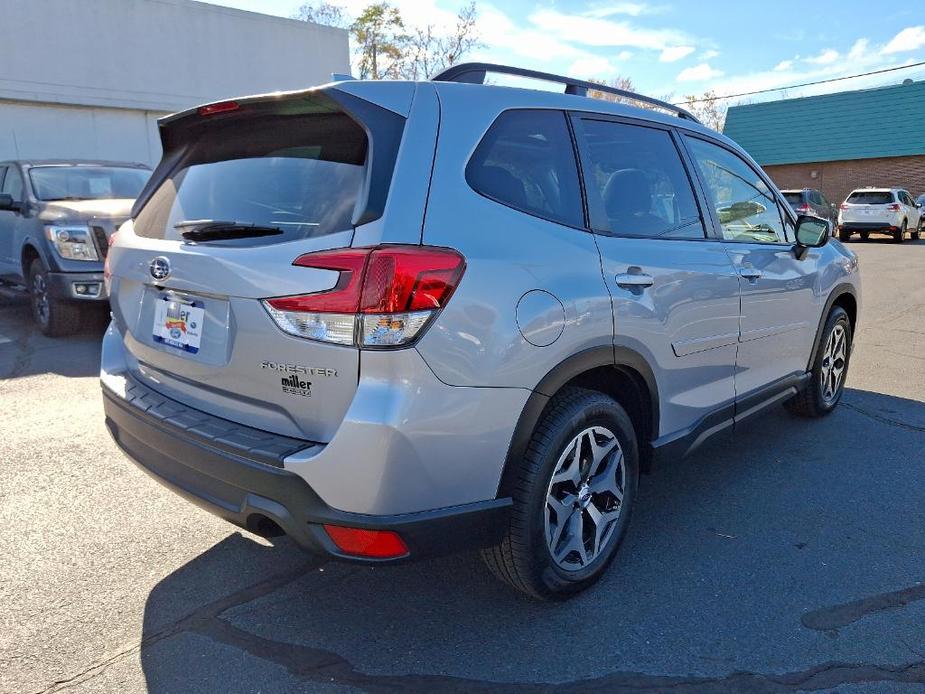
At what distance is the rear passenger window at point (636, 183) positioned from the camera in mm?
2928

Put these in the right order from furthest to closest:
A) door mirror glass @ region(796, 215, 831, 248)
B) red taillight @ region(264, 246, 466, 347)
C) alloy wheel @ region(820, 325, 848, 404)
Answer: alloy wheel @ region(820, 325, 848, 404) → door mirror glass @ region(796, 215, 831, 248) → red taillight @ region(264, 246, 466, 347)

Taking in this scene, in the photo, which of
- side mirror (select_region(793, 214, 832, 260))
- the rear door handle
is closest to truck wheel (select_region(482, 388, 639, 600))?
the rear door handle

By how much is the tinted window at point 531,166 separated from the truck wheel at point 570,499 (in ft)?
2.27

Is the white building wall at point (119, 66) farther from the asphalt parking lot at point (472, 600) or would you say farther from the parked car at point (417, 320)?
the parked car at point (417, 320)

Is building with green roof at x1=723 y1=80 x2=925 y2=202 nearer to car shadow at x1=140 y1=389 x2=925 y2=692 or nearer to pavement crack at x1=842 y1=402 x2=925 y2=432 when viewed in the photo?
pavement crack at x1=842 y1=402 x2=925 y2=432

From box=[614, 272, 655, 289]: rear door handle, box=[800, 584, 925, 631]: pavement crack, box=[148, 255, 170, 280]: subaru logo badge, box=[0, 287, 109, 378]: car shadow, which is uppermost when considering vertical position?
box=[148, 255, 170, 280]: subaru logo badge

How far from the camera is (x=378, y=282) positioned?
2098 mm

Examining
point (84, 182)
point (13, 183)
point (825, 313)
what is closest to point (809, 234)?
point (825, 313)

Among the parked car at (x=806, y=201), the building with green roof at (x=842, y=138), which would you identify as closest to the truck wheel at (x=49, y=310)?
the parked car at (x=806, y=201)

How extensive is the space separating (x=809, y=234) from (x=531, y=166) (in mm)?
2320

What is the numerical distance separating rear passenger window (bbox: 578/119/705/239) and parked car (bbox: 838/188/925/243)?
75.4ft

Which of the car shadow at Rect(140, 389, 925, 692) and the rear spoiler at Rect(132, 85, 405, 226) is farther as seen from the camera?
the car shadow at Rect(140, 389, 925, 692)

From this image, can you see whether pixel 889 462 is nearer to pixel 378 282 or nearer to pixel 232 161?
pixel 378 282

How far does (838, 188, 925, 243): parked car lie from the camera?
22.7m
